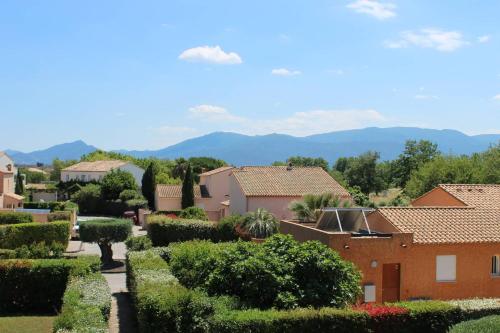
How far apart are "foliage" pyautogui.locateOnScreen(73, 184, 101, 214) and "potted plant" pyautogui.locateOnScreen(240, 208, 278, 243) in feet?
132

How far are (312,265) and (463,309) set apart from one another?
468cm

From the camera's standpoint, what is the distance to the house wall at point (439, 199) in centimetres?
2967

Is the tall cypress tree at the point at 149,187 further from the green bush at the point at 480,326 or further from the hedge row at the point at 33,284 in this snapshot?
the green bush at the point at 480,326

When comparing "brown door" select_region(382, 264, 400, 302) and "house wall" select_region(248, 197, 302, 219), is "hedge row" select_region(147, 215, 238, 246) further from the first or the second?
"brown door" select_region(382, 264, 400, 302)

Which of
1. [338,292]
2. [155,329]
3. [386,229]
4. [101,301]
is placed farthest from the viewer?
[386,229]

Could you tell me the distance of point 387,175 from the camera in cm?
9606

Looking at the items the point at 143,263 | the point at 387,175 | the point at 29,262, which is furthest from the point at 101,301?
the point at 387,175

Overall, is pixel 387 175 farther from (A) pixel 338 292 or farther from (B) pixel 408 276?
(A) pixel 338 292

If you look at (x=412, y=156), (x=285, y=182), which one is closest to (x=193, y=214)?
(x=285, y=182)

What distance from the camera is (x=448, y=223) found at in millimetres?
24547


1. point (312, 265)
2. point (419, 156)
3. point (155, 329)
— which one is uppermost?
point (419, 156)

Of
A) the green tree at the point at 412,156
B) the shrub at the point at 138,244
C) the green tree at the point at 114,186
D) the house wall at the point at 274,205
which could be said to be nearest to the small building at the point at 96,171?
the green tree at the point at 114,186

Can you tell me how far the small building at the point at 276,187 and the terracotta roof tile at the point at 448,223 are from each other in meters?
14.3

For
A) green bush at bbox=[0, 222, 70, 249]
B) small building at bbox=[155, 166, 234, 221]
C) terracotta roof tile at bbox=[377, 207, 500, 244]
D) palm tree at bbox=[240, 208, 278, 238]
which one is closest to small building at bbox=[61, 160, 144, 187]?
small building at bbox=[155, 166, 234, 221]
